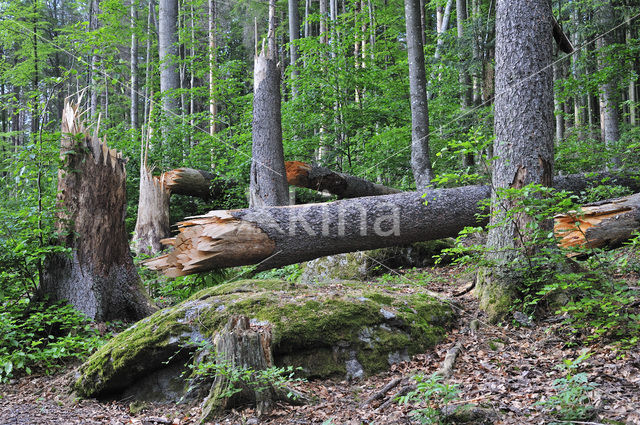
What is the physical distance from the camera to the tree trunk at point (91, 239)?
6074 millimetres

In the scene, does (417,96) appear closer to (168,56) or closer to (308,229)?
(308,229)

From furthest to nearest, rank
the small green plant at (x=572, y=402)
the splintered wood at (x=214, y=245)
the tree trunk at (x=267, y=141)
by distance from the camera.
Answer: the tree trunk at (x=267, y=141), the splintered wood at (x=214, y=245), the small green plant at (x=572, y=402)

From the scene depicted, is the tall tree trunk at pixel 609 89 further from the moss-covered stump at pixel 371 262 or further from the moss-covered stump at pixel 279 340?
the moss-covered stump at pixel 279 340

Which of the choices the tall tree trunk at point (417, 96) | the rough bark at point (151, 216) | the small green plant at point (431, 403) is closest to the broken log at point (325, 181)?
the tall tree trunk at point (417, 96)

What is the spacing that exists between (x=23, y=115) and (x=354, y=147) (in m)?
30.5

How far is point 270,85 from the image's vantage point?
8922 mm

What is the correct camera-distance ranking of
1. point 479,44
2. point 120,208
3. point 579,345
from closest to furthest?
point 579,345, point 120,208, point 479,44

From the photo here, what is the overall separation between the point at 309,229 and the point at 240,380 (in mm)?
3035

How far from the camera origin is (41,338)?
5.52 m

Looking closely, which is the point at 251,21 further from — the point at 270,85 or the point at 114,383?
the point at 114,383

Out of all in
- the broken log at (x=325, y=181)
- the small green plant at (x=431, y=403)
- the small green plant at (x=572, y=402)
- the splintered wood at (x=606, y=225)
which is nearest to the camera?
the small green plant at (x=572, y=402)

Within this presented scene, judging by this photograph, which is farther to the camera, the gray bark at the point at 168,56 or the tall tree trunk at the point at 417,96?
the gray bark at the point at 168,56

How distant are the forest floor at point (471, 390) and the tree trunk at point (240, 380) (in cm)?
10

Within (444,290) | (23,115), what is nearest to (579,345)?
(444,290)
